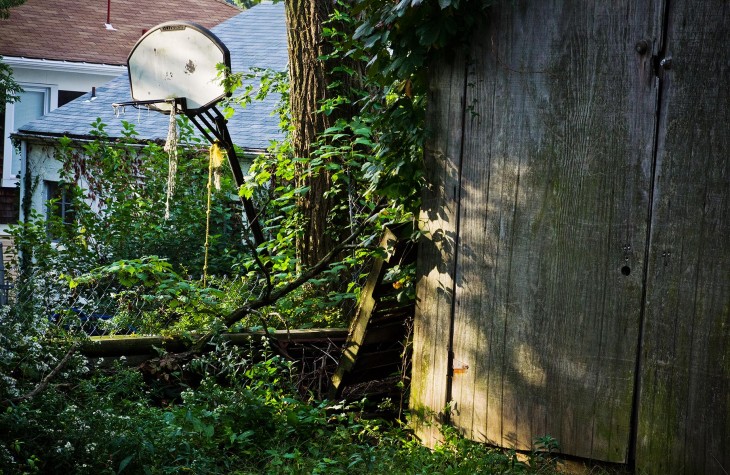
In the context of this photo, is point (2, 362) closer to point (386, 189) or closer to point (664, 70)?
point (386, 189)

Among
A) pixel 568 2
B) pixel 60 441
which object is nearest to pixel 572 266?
pixel 568 2

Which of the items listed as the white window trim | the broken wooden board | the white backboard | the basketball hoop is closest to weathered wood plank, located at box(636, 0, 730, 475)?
the broken wooden board

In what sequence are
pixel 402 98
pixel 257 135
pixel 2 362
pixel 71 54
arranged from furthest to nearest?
1. pixel 71 54
2. pixel 257 135
3. pixel 402 98
4. pixel 2 362

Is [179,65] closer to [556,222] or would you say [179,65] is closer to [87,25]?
[556,222]

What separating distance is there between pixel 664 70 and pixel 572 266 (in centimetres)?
108

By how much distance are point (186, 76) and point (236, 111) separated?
24.4 ft

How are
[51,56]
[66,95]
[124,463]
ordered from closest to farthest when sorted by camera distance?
[124,463], [51,56], [66,95]

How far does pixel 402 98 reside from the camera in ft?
16.1

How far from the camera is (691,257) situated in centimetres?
408

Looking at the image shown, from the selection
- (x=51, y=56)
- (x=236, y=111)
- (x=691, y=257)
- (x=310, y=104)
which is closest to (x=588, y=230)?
(x=691, y=257)

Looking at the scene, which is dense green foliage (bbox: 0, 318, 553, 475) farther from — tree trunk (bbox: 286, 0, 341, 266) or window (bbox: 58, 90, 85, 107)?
window (bbox: 58, 90, 85, 107)

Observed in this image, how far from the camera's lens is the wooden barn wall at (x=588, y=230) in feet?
13.3

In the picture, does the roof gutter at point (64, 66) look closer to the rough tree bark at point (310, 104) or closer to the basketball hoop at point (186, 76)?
the basketball hoop at point (186, 76)

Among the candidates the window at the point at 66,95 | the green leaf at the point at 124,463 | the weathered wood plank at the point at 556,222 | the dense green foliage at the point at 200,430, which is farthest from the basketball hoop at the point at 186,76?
the window at the point at 66,95
